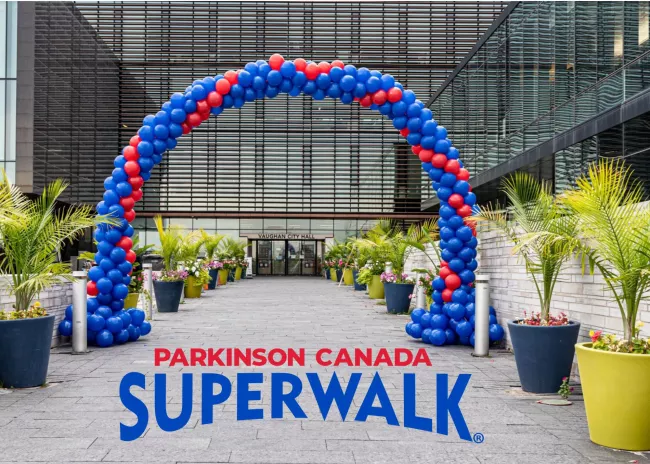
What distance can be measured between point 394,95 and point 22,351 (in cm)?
686

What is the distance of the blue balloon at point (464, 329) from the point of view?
10.4 metres

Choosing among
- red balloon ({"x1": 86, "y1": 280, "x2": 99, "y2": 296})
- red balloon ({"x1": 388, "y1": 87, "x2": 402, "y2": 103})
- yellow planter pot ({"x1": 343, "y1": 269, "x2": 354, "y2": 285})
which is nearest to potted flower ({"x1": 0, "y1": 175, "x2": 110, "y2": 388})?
red balloon ({"x1": 86, "y1": 280, "x2": 99, "y2": 296})

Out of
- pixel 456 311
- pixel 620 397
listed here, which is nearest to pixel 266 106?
pixel 456 311

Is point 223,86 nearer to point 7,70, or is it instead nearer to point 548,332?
point 548,332

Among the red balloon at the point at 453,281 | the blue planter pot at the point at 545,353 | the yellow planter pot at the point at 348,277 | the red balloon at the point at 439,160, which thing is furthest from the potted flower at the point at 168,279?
the yellow planter pot at the point at 348,277

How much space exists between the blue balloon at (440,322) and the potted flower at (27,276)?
17.6 feet

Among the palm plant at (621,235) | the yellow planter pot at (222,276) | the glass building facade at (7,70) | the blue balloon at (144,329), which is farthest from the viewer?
the yellow planter pot at (222,276)

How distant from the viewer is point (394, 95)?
36.7ft

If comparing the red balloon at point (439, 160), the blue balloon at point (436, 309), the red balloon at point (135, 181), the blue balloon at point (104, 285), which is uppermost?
the red balloon at point (439, 160)

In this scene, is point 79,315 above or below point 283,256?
above

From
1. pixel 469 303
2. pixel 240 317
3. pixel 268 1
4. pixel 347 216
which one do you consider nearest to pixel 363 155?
pixel 347 216

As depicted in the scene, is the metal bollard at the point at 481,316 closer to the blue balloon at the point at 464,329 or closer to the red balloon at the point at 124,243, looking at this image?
the blue balloon at the point at 464,329

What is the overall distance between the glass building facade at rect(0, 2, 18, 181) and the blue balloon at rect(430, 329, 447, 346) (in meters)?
24.8

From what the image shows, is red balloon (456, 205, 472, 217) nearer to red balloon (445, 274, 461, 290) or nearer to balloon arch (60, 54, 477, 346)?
balloon arch (60, 54, 477, 346)
